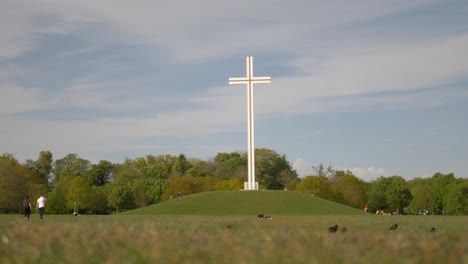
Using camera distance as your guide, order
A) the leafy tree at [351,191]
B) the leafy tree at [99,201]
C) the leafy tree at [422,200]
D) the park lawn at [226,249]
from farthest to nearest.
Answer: the leafy tree at [422,200]
the leafy tree at [351,191]
the leafy tree at [99,201]
the park lawn at [226,249]

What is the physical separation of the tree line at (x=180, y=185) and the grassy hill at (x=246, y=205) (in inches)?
1479

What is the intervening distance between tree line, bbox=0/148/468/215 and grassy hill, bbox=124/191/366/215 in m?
37.6

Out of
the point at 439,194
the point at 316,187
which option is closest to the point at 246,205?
the point at 316,187

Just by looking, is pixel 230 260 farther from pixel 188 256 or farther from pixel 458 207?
→ pixel 458 207

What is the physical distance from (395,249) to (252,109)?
2876 inches

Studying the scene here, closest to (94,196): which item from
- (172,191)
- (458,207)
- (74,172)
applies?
(172,191)

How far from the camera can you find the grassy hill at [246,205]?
7581 cm

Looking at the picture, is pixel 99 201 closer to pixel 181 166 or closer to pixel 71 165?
pixel 71 165

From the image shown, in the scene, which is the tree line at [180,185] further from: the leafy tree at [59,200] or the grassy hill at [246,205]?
the grassy hill at [246,205]

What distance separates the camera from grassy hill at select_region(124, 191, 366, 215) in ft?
249

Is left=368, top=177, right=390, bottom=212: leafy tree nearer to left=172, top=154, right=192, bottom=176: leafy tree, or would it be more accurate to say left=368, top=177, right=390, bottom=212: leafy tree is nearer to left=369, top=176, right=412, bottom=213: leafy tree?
left=369, top=176, right=412, bottom=213: leafy tree

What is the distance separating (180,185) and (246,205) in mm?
46471

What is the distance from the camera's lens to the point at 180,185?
12350 centimetres

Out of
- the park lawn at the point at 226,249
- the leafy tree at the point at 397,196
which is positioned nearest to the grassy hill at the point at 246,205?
the leafy tree at the point at 397,196
